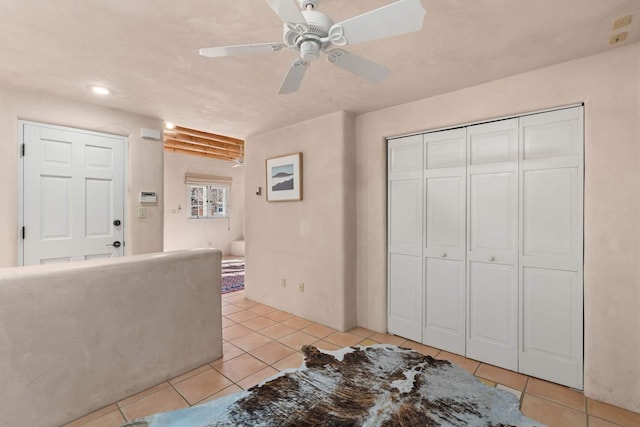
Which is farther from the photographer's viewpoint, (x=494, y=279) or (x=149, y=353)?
(x=494, y=279)

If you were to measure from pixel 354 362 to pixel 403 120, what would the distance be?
2385 mm

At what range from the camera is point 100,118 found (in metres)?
3.20

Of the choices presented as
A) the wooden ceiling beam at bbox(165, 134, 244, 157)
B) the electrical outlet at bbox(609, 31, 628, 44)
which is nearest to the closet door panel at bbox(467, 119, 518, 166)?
the electrical outlet at bbox(609, 31, 628, 44)

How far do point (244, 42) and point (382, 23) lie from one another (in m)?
1.10

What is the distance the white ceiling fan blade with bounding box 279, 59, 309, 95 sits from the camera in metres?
1.59

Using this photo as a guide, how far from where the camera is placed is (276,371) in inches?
98.9

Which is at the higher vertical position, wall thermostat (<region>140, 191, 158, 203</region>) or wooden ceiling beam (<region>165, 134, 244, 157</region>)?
wooden ceiling beam (<region>165, 134, 244, 157</region>)

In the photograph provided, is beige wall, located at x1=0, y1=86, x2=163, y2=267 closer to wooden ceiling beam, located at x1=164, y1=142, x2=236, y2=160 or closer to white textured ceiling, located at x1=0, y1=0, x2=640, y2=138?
white textured ceiling, located at x1=0, y1=0, x2=640, y2=138

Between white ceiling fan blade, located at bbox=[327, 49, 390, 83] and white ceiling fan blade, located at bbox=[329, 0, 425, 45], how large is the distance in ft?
0.42

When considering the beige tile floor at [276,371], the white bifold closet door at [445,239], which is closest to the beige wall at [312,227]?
the beige tile floor at [276,371]

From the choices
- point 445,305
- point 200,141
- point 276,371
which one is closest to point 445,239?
point 445,305

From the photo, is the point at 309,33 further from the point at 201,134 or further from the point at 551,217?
the point at 201,134

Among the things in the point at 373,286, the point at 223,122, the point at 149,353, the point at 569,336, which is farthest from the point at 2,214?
the point at 569,336

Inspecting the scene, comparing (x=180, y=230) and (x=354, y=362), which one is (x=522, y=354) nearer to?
(x=354, y=362)
